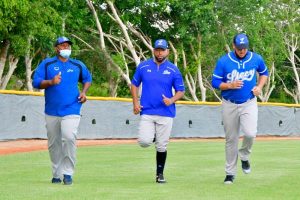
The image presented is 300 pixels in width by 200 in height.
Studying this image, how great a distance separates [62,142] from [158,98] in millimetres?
1465

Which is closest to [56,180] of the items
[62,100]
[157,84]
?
[62,100]

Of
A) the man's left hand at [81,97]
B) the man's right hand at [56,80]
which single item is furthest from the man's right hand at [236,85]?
the man's right hand at [56,80]

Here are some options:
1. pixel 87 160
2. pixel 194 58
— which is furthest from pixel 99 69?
pixel 87 160

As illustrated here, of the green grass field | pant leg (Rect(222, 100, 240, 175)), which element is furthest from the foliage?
pant leg (Rect(222, 100, 240, 175))

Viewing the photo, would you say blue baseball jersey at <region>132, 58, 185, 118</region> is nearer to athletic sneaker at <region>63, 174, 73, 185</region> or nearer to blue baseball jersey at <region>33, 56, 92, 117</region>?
blue baseball jersey at <region>33, 56, 92, 117</region>

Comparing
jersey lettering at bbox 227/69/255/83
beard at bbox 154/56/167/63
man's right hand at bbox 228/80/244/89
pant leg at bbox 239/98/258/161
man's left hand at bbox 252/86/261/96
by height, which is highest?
beard at bbox 154/56/167/63

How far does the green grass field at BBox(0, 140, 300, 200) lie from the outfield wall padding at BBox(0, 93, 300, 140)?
8810mm

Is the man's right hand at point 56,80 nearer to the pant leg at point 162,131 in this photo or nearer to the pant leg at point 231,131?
the pant leg at point 162,131

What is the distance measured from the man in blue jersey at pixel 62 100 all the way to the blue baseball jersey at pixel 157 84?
0.89 metres

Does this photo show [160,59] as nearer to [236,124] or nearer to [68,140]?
[236,124]

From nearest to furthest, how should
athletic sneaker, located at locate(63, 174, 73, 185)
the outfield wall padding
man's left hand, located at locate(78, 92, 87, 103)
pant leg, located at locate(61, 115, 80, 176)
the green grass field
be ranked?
the green grass field → athletic sneaker, located at locate(63, 174, 73, 185) → pant leg, located at locate(61, 115, 80, 176) → man's left hand, located at locate(78, 92, 87, 103) → the outfield wall padding

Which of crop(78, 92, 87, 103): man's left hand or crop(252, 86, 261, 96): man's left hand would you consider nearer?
crop(252, 86, 261, 96): man's left hand

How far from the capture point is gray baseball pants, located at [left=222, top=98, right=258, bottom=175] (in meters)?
12.1

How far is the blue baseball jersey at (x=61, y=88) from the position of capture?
1202 centimetres
